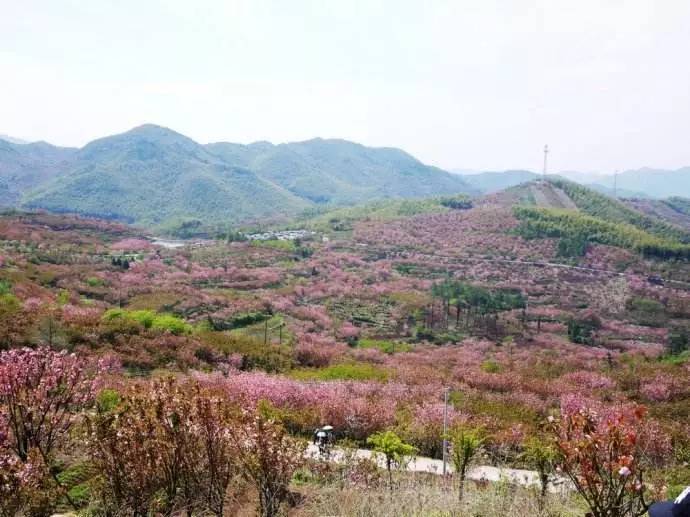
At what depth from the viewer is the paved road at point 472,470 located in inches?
340

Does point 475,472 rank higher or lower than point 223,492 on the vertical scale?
lower

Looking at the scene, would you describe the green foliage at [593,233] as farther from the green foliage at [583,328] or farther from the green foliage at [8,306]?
the green foliage at [8,306]

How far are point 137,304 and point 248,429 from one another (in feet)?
94.0

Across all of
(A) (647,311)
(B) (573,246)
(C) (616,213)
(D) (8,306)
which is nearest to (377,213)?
(C) (616,213)

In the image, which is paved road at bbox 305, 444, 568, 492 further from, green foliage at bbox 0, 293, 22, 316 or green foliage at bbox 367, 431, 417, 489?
green foliage at bbox 0, 293, 22, 316

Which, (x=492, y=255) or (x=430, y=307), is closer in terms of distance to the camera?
(x=430, y=307)

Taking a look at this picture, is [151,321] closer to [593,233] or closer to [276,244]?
[276,244]

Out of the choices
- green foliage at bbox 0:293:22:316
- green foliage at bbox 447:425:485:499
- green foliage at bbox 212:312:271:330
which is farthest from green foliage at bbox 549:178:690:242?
green foliage at bbox 0:293:22:316

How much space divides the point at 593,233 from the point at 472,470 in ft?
203

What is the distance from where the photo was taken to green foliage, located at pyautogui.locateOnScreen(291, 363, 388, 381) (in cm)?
1783

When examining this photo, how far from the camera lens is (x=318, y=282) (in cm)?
4703

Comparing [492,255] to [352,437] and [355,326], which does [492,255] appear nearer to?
[355,326]

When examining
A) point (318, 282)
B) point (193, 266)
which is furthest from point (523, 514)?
point (193, 266)

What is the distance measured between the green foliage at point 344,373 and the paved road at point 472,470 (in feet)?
23.6
